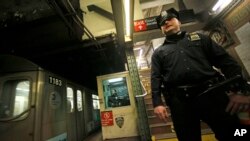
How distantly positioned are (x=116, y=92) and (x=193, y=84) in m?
3.35

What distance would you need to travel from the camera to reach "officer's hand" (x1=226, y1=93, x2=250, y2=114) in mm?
1303

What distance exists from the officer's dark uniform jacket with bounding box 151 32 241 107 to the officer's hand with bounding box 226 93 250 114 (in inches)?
9.8

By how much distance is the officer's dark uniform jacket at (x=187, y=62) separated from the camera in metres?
1.59

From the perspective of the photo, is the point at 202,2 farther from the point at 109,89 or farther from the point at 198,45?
the point at 109,89

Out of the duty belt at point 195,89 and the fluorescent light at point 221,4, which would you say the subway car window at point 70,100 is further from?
the fluorescent light at point 221,4

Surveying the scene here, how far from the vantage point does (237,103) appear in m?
1.33

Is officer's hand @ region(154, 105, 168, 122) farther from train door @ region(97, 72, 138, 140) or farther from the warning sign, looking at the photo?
the warning sign

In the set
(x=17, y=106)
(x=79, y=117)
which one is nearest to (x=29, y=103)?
(x=17, y=106)

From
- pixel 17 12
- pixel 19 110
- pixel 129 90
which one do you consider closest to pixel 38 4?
pixel 17 12

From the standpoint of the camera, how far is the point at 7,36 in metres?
4.79

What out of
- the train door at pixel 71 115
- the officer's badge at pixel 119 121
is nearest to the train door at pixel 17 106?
the train door at pixel 71 115

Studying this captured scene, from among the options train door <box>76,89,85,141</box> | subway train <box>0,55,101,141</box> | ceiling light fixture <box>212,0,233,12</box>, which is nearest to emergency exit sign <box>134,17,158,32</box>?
ceiling light fixture <box>212,0,233,12</box>

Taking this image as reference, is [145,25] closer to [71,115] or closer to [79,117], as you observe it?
[71,115]

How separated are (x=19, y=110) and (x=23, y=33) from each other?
2545mm
